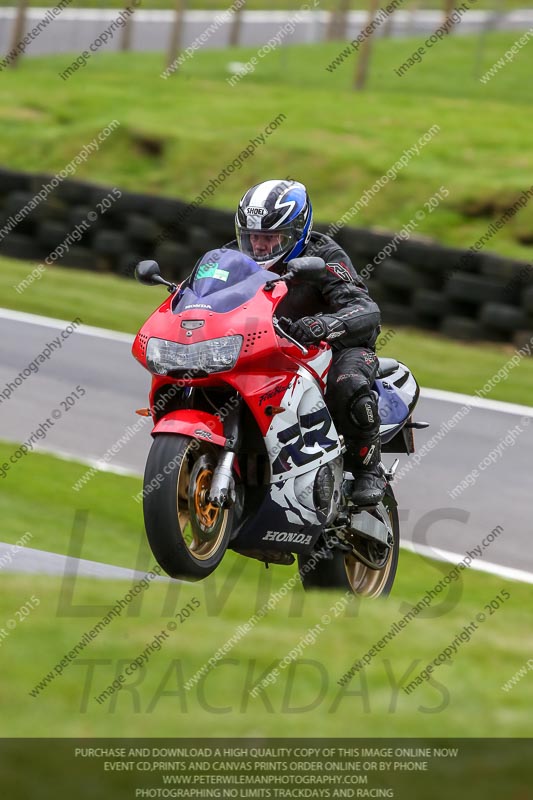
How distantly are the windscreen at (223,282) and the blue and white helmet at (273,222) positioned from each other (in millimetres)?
238

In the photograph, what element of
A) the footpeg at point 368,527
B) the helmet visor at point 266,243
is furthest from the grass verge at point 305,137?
the helmet visor at point 266,243

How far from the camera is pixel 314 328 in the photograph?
17.7 feet

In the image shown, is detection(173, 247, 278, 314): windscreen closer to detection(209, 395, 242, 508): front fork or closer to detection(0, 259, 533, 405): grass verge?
detection(209, 395, 242, 508): front fork

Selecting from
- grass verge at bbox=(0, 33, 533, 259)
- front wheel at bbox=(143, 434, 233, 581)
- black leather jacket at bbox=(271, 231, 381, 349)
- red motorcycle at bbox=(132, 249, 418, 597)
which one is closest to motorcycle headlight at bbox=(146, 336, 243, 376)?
red motorcycle at bbox=(132, 249, 418, 597)

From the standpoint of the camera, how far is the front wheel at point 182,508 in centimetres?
491

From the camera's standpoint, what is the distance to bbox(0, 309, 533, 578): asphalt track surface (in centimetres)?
784

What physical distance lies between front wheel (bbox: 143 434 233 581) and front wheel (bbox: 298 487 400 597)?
88 centimetres

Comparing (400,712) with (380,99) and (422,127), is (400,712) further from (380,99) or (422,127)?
(380,99)

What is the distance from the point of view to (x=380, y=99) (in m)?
22.5

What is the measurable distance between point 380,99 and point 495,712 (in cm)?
1978

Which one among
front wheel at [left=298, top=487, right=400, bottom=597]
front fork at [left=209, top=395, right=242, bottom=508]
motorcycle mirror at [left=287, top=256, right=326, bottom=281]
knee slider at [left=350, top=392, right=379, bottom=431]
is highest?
motorcycle mirror at [left=287, top=256, right=326, bottom=281]

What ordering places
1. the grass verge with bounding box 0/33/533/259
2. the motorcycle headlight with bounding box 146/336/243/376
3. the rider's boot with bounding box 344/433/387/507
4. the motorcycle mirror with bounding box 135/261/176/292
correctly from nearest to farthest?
the motorcycle headlight with bounding box 146/336/243/376 → the motorcycle mirror with bounding box 135/261/176/292 → the rider's boot with bounding box 344/433/387/507 → the grass verge with bounding box 0/33/533/259

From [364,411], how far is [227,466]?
0.92 m
